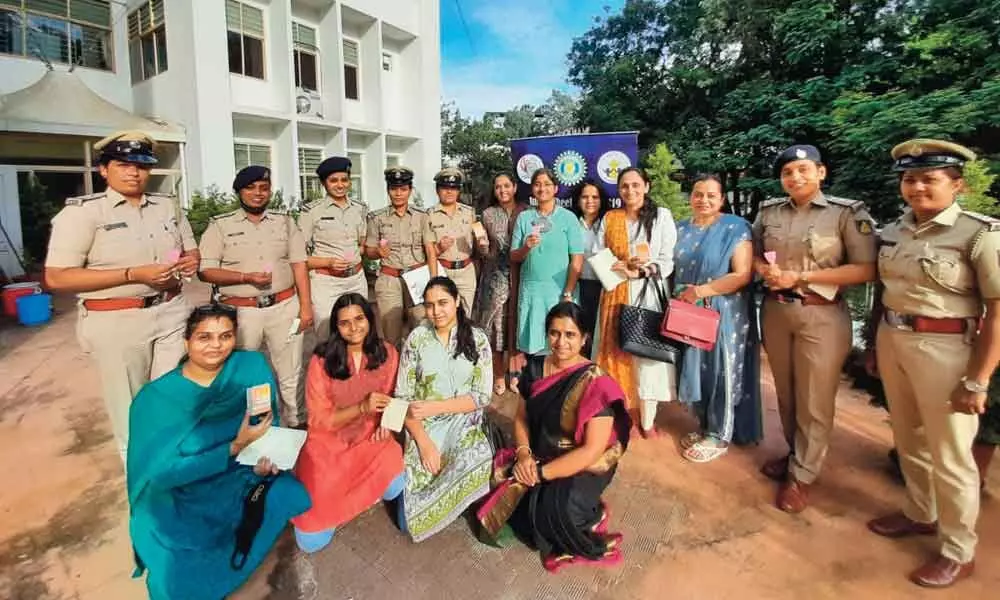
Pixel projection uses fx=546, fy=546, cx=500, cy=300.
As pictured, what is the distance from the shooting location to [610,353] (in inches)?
144

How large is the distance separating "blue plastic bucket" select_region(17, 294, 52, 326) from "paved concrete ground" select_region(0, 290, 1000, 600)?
14.4 feet

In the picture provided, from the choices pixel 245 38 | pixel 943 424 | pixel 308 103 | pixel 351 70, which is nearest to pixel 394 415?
pixel 943 424

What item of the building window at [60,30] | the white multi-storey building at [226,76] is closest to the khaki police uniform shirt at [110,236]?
the white multi-storey building at [226,76]

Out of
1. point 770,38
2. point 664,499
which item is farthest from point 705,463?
point 770,38

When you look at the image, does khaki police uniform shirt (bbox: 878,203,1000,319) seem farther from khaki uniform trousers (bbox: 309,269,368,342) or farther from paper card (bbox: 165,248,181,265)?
paper card (bbox: 165,248,181,265)

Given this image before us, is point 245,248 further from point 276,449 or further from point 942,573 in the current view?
point 942,573

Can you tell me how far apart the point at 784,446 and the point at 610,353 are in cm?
127

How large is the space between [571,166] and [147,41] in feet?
33.2

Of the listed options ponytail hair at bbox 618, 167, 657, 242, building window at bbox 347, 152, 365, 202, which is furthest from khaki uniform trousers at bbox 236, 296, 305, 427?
building window at bbox 347, 152, 365, 202

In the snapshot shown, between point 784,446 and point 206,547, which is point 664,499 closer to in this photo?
point 784,446

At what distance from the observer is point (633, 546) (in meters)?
2.60

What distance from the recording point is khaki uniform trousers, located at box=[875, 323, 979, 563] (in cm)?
221

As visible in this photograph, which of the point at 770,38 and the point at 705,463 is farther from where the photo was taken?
the point at 770,38

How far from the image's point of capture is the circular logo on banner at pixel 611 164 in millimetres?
6379
